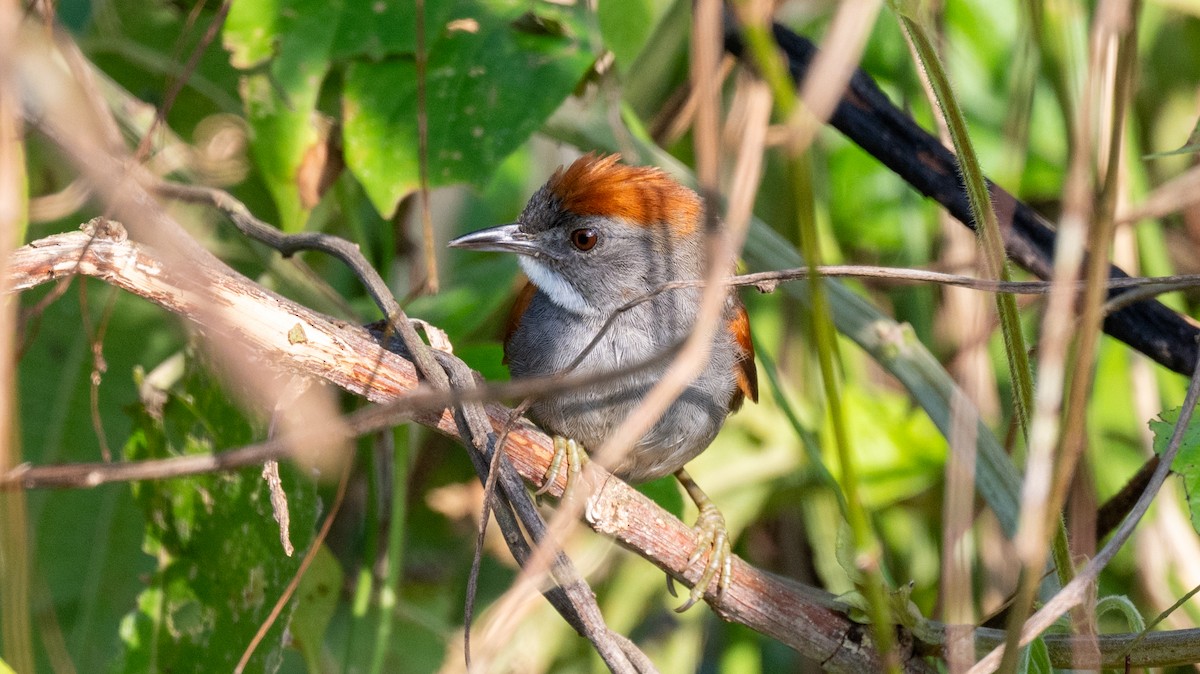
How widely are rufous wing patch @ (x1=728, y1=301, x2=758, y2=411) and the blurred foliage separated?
7 cm

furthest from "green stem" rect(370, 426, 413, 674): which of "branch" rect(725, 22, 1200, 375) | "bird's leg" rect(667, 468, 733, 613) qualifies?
"branch" rect(725, 22, 1200, 375)

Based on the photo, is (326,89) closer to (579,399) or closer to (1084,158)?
(579,399)

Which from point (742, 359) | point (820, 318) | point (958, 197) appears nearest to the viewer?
point (820, 318)

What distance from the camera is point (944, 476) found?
3719 mm

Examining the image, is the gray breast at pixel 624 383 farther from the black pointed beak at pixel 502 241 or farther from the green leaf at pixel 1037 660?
the green leaf at pixel 1037 660

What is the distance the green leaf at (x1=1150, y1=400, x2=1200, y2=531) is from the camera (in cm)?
200

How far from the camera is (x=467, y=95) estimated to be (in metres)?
2.89

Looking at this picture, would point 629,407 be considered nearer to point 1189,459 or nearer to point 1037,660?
point 1037,660

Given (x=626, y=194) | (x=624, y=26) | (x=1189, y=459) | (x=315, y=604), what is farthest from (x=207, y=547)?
(x=1189, y=459)

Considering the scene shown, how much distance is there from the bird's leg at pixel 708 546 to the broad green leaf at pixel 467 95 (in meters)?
1.09

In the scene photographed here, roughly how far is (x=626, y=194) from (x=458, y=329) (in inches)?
23.9

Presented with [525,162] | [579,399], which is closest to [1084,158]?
[579,399]

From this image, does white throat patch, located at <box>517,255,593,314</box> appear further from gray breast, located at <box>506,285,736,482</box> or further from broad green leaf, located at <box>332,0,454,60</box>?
broad green leaf, located at <box>332,0,454,60</box>

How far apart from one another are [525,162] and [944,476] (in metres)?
1.81
